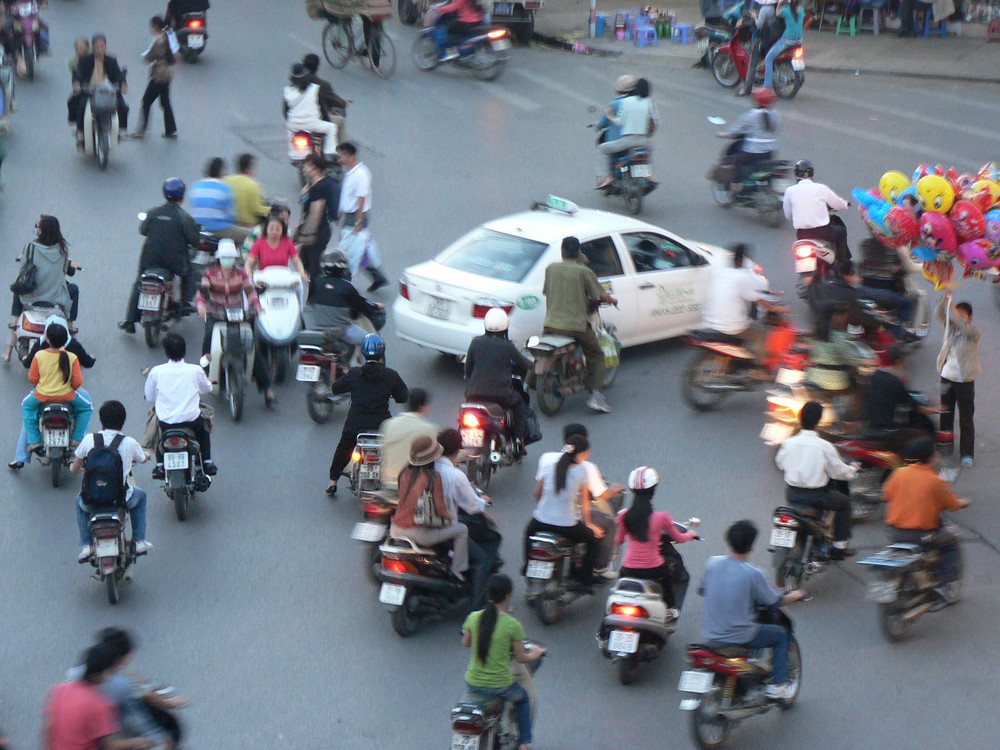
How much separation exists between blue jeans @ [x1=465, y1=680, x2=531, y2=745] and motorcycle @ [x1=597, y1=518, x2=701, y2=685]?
0.95 metres

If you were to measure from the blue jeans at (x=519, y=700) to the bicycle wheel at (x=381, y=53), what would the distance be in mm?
18361

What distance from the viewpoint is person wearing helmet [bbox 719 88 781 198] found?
17.7 meters

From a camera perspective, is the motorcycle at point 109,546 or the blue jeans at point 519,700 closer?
the blue jeans at point 519,700

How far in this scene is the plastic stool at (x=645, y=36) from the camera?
27656mm

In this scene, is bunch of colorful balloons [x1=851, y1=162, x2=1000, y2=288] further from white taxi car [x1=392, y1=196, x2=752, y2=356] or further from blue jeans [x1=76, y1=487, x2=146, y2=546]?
blue jeans [x1=76, y1=487, x2=146, y2=546]

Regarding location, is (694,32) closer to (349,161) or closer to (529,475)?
(349,161)

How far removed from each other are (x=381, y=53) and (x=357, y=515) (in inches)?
600

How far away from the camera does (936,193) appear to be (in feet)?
35.9

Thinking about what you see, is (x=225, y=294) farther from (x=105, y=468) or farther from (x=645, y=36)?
(x=645, y=36)

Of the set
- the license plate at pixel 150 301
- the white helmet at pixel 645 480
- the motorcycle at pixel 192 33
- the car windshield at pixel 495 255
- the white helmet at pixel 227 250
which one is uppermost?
the motorcycle at pixel 192 33

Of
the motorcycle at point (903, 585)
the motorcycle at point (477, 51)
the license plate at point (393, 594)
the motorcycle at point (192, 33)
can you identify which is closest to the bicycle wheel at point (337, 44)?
the motorcycle at point (477, 51)

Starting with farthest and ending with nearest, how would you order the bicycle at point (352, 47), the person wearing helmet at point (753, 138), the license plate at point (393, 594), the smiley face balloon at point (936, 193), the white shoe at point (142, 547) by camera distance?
the bicycle at point (352, 47), the person wearing helmet at point (753, 138), the smiley face balloon at point (936, 193), the white shoe at point (142, 547), the license plate at point (393, 594)

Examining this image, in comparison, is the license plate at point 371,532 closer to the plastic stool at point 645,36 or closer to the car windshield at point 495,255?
the car windshield at point 495,255

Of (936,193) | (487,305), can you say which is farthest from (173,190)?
(936,193)
